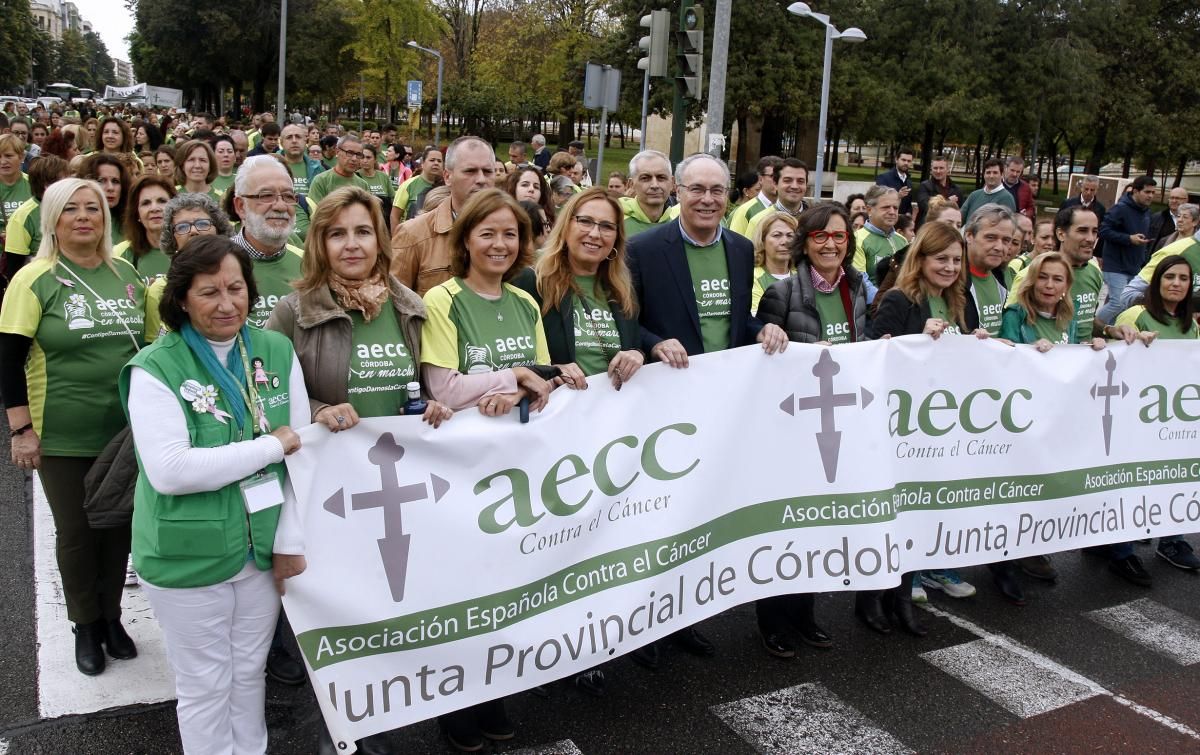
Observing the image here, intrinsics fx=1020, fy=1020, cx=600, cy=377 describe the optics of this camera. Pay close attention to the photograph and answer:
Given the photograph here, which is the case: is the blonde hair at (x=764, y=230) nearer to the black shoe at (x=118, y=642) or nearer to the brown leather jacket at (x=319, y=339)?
the brown leather jacket at (x=319, y=339)

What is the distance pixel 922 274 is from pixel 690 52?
6.98 metres

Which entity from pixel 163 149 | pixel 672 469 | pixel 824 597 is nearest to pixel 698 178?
pixel 672 469

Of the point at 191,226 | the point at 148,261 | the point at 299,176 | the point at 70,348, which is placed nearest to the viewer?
the point at 70,348

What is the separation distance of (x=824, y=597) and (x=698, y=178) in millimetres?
2364

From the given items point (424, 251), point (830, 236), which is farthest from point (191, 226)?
point (830, 236)

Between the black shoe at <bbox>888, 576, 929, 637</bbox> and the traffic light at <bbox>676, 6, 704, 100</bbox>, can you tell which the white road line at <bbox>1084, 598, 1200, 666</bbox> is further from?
the traffic light at <bbox>676, 6, 704, 100</bbox>

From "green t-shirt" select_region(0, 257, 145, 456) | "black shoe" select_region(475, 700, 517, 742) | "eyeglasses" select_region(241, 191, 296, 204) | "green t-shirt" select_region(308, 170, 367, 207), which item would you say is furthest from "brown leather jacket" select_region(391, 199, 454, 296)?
"green t-shirt" select_region(308, 170, 367, 207)

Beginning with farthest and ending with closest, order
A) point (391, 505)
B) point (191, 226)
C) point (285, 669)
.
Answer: point (191, 226) < point (285, 669) < point (391, 505)

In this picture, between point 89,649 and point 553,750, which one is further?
point 89,649

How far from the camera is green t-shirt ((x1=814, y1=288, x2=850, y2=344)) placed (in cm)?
486

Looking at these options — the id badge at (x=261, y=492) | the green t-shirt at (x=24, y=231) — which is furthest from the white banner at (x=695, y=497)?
the green t-shirt at (x=24, y=231)

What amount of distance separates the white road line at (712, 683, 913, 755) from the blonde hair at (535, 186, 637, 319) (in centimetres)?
173

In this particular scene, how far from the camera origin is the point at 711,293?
4.66 meters

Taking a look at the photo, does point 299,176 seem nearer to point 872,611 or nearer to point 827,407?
point 827,407
